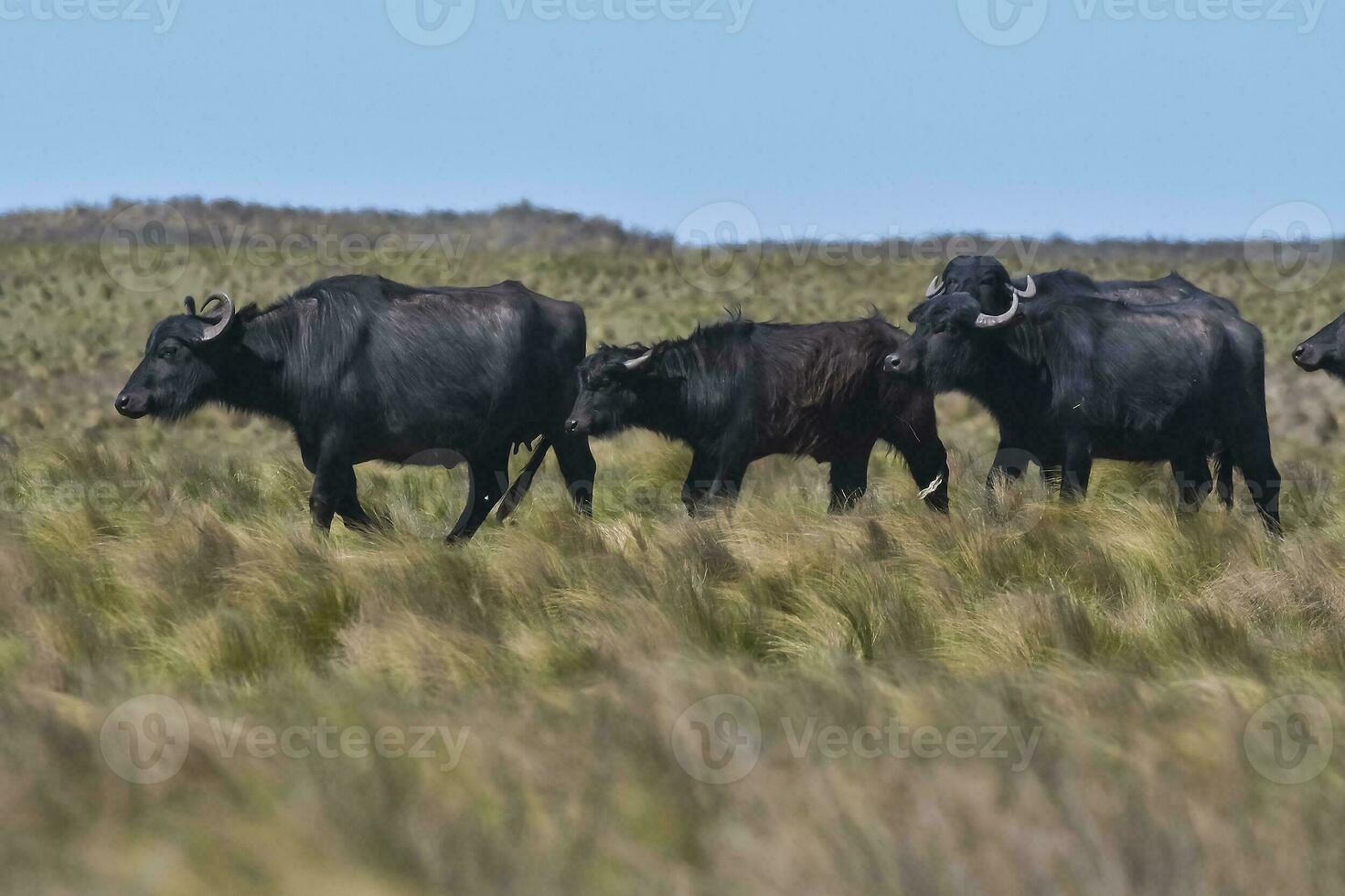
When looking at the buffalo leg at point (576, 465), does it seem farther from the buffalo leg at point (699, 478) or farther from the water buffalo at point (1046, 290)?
the water buffalo at point (1046, 290)

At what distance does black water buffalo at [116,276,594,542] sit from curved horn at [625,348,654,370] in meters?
0.59

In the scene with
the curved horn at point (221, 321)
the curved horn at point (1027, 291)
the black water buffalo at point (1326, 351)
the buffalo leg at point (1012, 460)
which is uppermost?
the curved horn at point (1027, 291)

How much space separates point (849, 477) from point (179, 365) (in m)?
4.39

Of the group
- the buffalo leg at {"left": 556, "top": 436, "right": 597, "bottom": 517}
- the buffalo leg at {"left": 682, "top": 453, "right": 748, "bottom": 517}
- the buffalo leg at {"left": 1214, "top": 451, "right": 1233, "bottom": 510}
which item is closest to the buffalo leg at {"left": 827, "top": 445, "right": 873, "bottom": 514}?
the buffalo leg at {"left": 682, "top": 453, "right": 748, "bottom": 517}

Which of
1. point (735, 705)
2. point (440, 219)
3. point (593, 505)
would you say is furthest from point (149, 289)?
point (735, 705)

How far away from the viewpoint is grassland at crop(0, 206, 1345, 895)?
3.90 metres

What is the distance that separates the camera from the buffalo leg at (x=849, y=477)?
10852mm

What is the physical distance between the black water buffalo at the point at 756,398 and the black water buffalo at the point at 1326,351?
2385 mm

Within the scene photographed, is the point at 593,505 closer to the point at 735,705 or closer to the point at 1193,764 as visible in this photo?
the point at 735,705

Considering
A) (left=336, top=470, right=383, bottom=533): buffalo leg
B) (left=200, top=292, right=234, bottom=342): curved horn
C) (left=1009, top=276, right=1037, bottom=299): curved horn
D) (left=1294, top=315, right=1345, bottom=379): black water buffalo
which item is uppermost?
(left=1009, top=276, right=1037, bottom=299): curved horn

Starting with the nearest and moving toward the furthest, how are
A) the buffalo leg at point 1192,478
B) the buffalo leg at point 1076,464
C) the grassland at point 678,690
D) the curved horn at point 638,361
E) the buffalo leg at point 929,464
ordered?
the grassland at point 678,690
the buffalo leg at point 1076,464
the curved horn at point 638,361
the buffalo leg at point 1192,478
the buffalo leg at point 929,464

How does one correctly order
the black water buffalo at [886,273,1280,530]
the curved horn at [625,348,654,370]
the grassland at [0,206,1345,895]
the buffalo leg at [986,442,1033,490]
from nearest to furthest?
the grassland at [0,206,1345,895]
the black water buffalo at [886,273,1280,530]
the buffalo leg at [986,442,1033,490]
the curved horn at [625,348,654,370]

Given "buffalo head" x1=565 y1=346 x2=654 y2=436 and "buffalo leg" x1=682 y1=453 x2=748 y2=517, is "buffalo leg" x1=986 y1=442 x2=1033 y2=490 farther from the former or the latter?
"buffalo head" x1=565 y1=346 x2=654 y2=436

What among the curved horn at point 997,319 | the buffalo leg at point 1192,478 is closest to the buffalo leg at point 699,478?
the curved horn at point 997,319
